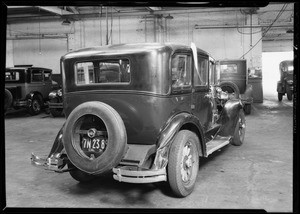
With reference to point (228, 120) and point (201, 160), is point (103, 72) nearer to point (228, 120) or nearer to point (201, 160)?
point (201, 160)

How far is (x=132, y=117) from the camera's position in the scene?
3.63 meters

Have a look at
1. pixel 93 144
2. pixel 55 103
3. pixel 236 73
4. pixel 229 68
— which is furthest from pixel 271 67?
pixel 93 144

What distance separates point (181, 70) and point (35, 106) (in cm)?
933

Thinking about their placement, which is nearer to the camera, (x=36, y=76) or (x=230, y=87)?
(x=230, y=87)

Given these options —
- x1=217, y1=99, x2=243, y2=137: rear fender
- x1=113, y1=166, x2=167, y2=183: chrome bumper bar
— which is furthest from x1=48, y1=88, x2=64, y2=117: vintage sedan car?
x1=113, y1=166, x2=167, y2=183: chrome bumper bar

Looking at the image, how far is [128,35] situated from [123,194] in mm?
12449


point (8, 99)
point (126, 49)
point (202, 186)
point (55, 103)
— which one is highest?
point (126, 49)

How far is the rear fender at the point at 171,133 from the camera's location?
335cm

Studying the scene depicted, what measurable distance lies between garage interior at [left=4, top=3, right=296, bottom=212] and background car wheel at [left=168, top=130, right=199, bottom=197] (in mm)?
145

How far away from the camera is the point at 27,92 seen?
38.4ft

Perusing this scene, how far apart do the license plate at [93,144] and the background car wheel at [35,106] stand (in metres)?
8.92

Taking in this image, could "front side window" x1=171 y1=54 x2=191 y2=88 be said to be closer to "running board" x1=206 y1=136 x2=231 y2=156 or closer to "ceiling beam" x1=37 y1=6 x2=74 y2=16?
"running board" x1=206 y1=136 x2=231 y2=156

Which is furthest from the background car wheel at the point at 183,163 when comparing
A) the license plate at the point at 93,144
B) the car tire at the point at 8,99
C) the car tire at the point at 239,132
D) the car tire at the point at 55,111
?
the car tire at the point at 8,99

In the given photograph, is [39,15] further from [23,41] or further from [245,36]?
[245,36]
